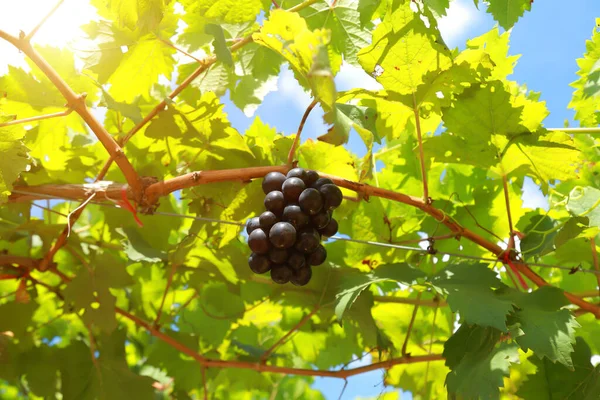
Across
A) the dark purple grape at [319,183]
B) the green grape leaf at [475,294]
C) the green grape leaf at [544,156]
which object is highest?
the green grape leaf at [544,156]

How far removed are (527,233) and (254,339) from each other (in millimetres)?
1094

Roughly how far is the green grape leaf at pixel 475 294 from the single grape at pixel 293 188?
1.17 feet

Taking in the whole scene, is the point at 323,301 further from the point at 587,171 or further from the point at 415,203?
the point at 587,171

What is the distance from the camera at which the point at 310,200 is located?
95 cm

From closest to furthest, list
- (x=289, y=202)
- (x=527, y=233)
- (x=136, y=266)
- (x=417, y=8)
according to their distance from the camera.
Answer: (x=289, y=202) → (x=417, y=8) → (x=527, y=233) → (x=136, y=266)

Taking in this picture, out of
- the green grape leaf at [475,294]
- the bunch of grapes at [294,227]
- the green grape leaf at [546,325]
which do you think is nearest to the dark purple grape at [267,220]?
the bunch of grapes at [294,227]

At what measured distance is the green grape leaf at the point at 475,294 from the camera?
98cm

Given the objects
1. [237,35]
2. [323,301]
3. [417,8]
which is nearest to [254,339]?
[323,301]

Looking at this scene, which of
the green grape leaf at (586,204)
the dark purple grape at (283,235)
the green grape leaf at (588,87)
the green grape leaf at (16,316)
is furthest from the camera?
the green grape leaf at (16,316)

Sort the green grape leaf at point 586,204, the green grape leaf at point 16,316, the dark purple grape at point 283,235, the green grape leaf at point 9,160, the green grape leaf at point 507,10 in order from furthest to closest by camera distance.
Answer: the green grape leaf at point 16,316 < the green grape leaf at point 586,204 < the green grape leaf at point 507,10 < the green grape leaf at point 9,160 < the dark purple grape at point 283,235

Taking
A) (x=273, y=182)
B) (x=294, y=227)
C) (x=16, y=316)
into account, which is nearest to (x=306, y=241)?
(x=294, y=227)

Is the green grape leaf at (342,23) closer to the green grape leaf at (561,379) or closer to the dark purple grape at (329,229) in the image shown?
the dark purple grape at (329,229)

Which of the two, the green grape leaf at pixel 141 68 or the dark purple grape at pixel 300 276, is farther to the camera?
the green grape leaf at pixel 141 68

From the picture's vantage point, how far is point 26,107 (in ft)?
4.48
